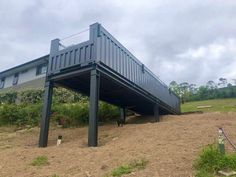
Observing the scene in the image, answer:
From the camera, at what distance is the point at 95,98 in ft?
31.7

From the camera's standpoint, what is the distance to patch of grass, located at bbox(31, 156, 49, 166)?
7246 millimetres

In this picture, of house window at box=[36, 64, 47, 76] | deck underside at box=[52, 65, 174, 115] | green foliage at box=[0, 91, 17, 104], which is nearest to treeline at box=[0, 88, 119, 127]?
deck underside at box=[52, 65, 174, 115]

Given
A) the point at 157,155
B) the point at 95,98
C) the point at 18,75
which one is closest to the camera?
the point at 157,155

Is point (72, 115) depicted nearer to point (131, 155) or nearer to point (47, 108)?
point (47, 108)

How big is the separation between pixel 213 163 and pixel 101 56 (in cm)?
604

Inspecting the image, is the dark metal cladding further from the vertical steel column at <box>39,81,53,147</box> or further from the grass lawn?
the grass lawn

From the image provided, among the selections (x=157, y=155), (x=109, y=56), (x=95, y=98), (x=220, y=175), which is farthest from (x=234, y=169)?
(x=109, y=56)

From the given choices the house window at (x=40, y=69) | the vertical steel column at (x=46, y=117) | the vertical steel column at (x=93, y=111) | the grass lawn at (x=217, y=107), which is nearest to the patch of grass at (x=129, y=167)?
the vertical steel column at (x=93, y=111)

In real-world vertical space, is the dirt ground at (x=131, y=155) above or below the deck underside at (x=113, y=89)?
below

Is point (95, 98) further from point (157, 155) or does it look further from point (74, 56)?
point (157, 155)

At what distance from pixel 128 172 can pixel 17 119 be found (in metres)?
11.4

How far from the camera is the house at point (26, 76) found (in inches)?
972

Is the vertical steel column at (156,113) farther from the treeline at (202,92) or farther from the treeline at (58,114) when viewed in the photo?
the treeline at (202,92)

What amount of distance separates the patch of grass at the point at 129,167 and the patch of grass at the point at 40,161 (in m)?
2.20
